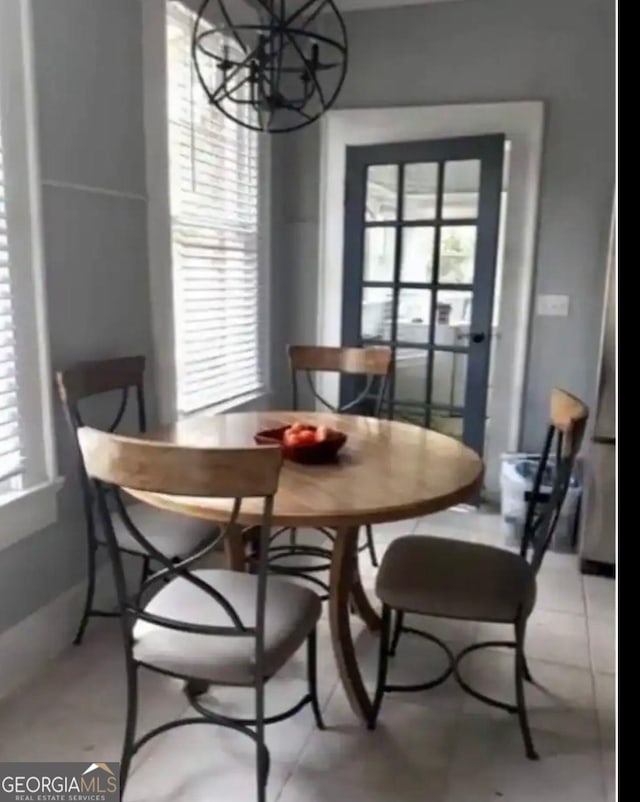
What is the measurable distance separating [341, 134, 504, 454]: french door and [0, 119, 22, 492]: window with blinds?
1.89 m

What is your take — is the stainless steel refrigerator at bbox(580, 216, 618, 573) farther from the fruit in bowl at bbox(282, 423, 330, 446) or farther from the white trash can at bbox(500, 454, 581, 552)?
the fruit in bowl at bbox(282, 423, 330, 446)

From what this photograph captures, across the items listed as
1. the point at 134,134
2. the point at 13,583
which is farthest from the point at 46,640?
the point at 134,134

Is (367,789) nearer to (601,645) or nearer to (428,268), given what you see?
(601,645)

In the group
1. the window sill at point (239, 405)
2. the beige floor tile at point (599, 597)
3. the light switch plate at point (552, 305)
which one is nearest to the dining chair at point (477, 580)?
the beige floor tile at point (599, 597)

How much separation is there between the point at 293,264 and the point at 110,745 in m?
2.88

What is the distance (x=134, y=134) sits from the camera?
262 cm

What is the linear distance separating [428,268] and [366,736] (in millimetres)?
2539

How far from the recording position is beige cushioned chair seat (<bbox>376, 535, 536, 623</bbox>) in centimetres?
184

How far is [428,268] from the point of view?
3801 mm

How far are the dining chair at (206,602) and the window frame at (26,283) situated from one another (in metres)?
0.68

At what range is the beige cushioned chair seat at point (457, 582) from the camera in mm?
1837

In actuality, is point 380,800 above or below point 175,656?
below

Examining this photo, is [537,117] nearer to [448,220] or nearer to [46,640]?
[448,220]

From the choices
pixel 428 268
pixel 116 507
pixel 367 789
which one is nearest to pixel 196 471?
pixel 116 507
